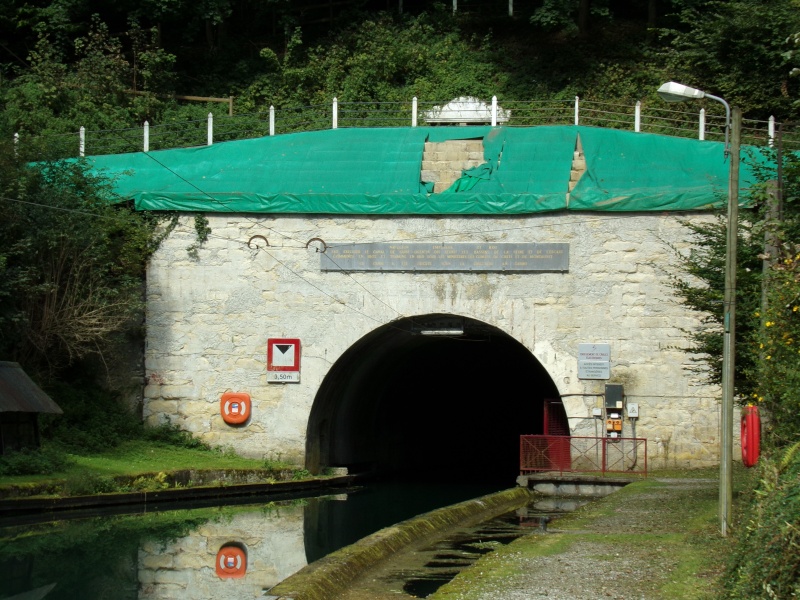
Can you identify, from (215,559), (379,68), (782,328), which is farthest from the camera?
(379,68)

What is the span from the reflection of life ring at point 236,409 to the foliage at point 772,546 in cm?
1442

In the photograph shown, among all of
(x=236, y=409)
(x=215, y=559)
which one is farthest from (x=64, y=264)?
(x=215, y=559)

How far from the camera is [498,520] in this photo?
16422mm

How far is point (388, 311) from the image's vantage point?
2198 cm

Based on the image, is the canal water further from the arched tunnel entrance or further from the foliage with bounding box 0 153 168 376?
the foliage with bounding box 0 153 168 376

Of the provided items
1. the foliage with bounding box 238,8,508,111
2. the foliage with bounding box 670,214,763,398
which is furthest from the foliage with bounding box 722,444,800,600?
the foliage with bounding box 238,8,508,111

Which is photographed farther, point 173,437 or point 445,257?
point 173,437

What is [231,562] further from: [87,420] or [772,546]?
[87,420]

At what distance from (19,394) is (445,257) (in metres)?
8.02

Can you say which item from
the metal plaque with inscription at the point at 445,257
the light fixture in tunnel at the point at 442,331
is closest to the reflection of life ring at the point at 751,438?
the metal plaque with inscription at the point at 445,257

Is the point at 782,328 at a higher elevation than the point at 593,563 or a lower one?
higher

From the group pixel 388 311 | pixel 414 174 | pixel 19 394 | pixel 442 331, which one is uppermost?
pixel 414 174

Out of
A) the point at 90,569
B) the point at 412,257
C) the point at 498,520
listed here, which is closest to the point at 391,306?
the point at 412,257

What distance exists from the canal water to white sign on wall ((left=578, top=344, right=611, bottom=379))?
14.5 feet
